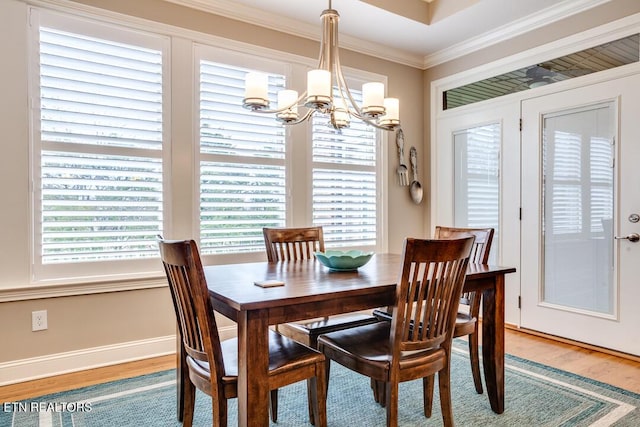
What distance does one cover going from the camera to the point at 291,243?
2.78m

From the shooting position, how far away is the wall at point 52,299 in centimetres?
252

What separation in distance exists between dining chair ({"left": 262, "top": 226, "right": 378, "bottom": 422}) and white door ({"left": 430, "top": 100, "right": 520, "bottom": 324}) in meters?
1.73

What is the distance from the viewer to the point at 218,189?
3260mm

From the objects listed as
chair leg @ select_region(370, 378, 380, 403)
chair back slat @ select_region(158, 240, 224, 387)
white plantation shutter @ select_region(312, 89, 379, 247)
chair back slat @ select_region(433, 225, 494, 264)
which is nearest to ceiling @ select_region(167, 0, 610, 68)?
white plantation shutter @ select_region(312, 89, 379, 247)

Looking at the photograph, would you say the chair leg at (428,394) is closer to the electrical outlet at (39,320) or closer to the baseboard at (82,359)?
the baseboard at (82,359)

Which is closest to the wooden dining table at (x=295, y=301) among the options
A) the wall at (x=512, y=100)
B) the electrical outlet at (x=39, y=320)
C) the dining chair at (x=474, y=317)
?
the dining chair at (x=474, y=317)

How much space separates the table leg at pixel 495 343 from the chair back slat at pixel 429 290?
42 centimetres

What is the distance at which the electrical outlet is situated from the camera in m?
2.61

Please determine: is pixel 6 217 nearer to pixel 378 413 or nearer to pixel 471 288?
pixel 378 413

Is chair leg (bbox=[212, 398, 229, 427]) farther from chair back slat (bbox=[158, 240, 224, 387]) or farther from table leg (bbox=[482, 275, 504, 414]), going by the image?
table leg (bbox=[482, 275, 504, 414])

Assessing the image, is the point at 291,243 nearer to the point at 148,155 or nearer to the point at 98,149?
the point at 148,155

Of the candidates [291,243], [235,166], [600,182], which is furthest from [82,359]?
[600,182]

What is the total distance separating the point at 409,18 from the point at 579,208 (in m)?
2.08

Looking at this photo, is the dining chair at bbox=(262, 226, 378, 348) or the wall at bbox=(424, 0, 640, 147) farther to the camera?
the wall at bbox=(424, 0, 640, 147)
